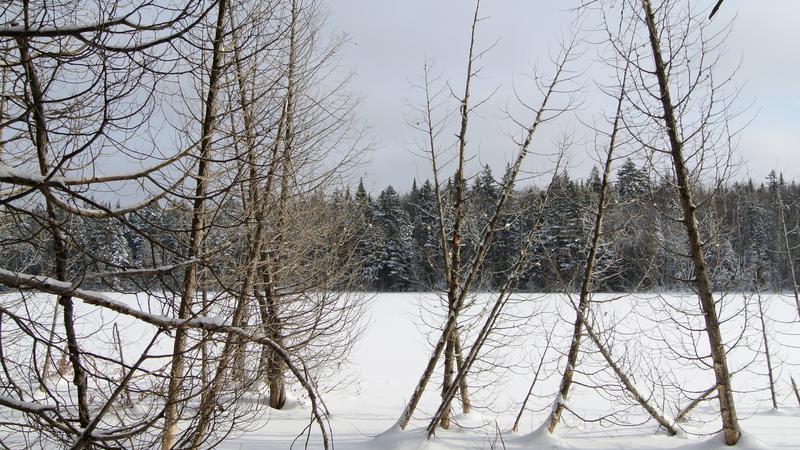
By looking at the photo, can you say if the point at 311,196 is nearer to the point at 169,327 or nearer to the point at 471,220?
the point at 471,220

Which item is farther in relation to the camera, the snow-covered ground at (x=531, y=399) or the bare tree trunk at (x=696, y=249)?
the snow-covered ground at (x=531, y=399)

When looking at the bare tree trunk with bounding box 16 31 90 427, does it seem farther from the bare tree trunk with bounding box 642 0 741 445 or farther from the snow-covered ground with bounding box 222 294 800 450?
the bare tree trunk with bounding box 642 0 741 445

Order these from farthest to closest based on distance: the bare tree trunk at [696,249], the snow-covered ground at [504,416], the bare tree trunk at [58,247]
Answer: the snow-covered ground at [504,416], the bare tree trunk at [696,249], the bare tree trunk at [58,247]

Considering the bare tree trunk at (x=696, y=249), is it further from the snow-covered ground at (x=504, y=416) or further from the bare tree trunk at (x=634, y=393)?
the bare tree trunk at (x=634, y=393)

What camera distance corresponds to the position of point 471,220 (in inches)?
413

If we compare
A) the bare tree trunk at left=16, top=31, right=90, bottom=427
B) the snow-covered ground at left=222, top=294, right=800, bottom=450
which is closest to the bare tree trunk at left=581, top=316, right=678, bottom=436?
the snow-covered ground at left=222, top=294, right=800, bottom=450

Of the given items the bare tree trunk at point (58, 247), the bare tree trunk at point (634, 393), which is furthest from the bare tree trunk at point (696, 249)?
the bare tree trunk at point (58, 247)

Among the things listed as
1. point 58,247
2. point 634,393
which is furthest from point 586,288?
point 58,247

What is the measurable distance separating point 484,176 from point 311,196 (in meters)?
3.11

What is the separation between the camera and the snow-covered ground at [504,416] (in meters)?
7.84

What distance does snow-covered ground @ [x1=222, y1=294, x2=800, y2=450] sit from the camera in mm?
7840

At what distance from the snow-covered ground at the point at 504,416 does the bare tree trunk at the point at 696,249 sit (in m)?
0.36

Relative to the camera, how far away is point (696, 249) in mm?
6809

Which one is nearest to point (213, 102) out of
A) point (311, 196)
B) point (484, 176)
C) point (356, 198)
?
point (311, 196)
